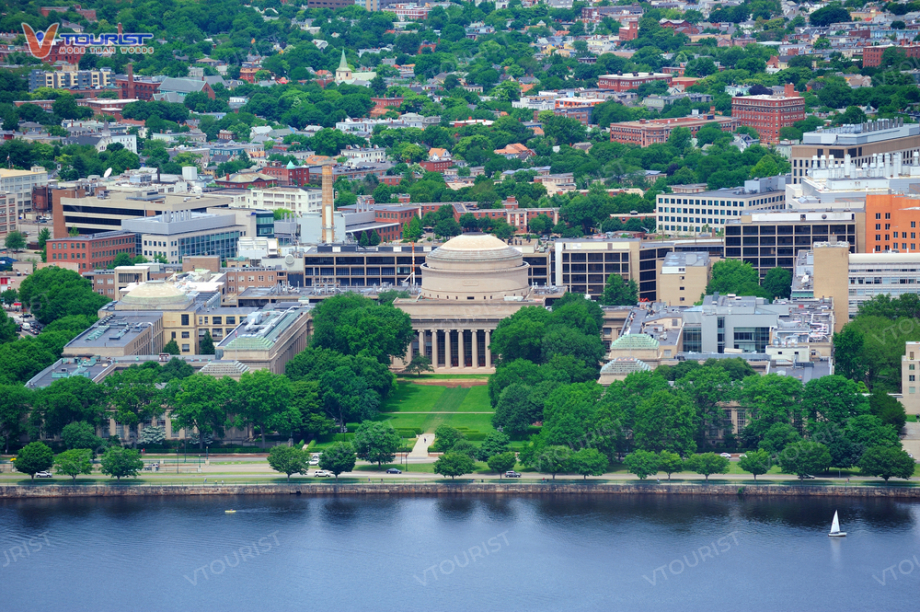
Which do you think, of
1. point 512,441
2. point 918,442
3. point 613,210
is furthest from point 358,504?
point 613,210

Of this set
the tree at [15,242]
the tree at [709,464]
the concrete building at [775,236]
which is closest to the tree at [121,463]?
the tree at [709,464]

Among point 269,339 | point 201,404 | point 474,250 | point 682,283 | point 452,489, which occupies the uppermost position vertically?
point 474,250

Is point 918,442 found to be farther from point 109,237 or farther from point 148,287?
point 109,237

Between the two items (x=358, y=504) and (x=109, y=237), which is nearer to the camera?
(x=358, y=504)

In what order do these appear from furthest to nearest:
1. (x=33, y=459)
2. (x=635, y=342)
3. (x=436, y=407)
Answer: (x=436, y=407) → (x=635, y=342) → (x=33, y=459)

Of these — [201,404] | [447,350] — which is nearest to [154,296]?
[447,350]

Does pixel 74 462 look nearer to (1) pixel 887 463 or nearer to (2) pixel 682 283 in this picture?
(1) pixel 887 463

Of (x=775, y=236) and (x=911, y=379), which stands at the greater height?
(x=775, y=236)
